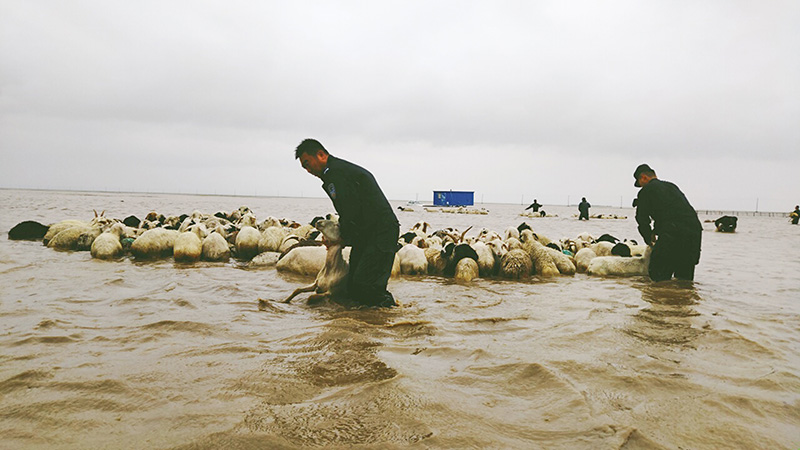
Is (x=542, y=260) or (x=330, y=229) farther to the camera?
(x=542, y=260)

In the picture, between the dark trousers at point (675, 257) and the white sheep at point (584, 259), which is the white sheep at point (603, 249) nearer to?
the white sheep at point (584, 259)

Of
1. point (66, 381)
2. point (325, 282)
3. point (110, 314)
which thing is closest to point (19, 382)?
point (66, 381)

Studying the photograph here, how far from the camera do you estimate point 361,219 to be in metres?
5.55

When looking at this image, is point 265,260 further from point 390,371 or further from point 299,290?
point 390,371

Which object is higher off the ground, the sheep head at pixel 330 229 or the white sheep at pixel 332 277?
the sheep head at pixel 330 229

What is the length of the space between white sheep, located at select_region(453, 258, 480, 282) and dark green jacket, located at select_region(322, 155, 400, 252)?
2954 millimetres

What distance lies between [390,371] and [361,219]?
2645 mm

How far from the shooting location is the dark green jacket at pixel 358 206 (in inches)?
212

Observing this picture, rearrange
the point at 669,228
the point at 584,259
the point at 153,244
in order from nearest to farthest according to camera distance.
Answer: the point at 669,228 < the point at 153,244 < the point at 584,259

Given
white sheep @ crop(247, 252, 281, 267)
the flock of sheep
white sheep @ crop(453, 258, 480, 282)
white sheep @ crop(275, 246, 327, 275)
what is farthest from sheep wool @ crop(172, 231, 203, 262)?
white sheep @ crop(453, 258, 480, 282)

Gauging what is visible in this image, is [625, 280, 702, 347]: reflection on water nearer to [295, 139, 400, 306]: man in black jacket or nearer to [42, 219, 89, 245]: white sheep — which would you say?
[295, 139, 400, 306]: man in black jacket

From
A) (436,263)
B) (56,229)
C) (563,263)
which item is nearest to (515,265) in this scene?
(563,263)

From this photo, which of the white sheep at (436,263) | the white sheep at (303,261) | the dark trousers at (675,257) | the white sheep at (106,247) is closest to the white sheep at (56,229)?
the white sheep at (106,247)

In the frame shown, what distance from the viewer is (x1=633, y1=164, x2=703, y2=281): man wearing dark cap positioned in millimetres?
7750
